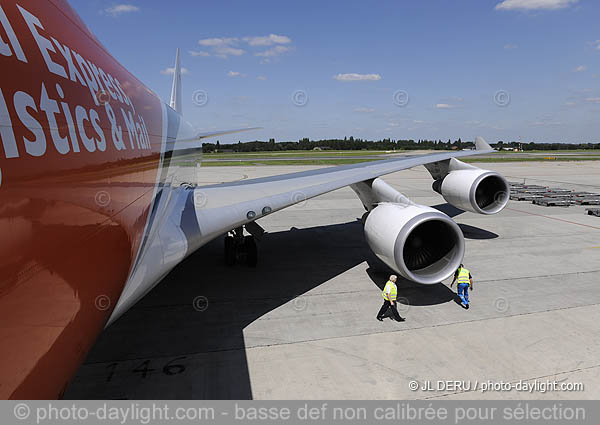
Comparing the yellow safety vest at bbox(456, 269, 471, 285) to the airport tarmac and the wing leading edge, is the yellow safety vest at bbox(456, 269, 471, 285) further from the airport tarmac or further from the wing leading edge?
the wing leading edge

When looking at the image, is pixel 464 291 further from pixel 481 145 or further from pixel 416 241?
pixel 481 145

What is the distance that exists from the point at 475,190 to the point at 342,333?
6830 mm

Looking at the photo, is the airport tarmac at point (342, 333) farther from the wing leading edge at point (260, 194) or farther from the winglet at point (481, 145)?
the winglet at point (481, 145)

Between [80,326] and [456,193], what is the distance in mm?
10736

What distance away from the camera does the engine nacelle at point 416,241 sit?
675 centimetres

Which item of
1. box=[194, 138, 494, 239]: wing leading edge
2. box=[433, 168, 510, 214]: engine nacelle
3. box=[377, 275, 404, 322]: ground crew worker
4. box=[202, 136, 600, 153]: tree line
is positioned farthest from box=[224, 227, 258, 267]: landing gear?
box=[202, 136, 600, 153]: tree line

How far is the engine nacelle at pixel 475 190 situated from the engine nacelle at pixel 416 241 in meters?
4.04

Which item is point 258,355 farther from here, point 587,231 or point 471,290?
point 587,231

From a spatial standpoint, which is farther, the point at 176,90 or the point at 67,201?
the point at 176,90

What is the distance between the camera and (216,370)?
5195mm

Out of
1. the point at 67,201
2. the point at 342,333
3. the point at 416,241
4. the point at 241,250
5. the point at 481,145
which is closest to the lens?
the point at 67,201

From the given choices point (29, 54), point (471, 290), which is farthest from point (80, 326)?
point (471, 290)

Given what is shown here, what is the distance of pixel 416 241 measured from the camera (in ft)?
25.6

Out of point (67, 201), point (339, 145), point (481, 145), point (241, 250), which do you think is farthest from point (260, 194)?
point (339, 145)
